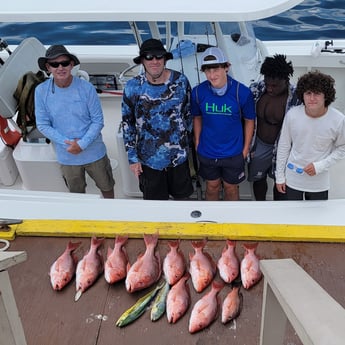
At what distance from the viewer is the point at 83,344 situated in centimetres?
250

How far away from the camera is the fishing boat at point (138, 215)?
262 cm

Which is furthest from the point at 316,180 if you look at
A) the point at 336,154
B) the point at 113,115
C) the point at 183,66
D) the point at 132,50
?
the point at 132,50

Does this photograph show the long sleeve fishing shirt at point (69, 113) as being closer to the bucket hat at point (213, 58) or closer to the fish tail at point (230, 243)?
the bucket hat at point (213, 58)

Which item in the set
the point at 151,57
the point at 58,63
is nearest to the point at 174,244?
A: the point at 151,57

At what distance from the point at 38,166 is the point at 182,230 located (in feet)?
5.93

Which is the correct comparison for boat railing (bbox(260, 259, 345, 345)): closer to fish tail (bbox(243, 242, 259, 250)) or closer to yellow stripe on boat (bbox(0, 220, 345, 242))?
fish tail (bbox(243, 242, 259, 250))

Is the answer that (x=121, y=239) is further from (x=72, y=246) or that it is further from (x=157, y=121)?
(x=157, y=121)

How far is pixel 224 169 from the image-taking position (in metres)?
3.62

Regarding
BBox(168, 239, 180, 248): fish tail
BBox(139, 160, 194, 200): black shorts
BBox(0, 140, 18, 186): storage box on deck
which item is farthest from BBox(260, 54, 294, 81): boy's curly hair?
BBox(0, 140, 18, 186): storage box on deck

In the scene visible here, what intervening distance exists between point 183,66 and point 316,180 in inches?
69.7

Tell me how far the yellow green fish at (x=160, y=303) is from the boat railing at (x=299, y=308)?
110cm

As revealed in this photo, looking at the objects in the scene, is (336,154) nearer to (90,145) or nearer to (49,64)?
(90,145)

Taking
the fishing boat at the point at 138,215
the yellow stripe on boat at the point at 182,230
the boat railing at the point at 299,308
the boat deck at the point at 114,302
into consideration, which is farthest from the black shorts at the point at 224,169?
the boat railing at the point at 299,308

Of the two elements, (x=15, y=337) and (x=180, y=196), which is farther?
(x=180, y=196)
